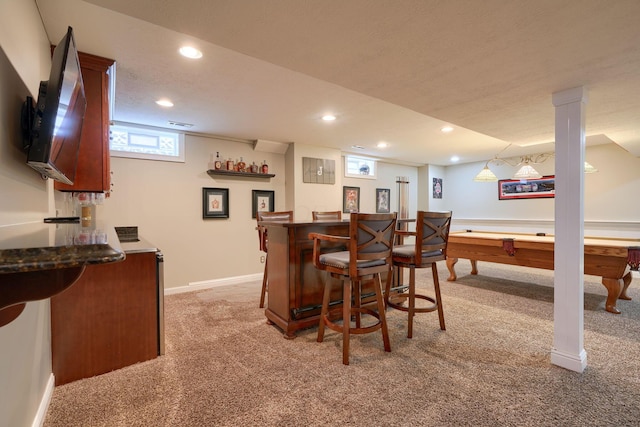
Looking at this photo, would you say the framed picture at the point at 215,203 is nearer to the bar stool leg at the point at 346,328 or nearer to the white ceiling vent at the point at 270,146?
the white ceiling vent at the point at 270,146

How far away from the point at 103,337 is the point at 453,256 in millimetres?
4493

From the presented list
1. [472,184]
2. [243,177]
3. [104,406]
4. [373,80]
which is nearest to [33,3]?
[373,80]

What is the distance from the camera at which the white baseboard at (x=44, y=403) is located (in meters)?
1.45

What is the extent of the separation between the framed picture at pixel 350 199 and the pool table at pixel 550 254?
7.24 feet

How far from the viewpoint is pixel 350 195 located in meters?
6.11

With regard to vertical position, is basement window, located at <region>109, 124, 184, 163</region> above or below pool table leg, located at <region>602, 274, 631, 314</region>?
above

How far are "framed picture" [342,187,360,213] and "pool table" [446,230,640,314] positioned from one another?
221 centimetres

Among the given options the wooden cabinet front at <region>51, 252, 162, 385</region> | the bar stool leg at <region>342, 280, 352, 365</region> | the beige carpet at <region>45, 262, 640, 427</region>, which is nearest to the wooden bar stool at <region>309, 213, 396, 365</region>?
the bar stool leg at <region>342, 280, 352, 365</region>

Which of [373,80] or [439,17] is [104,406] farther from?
[439,17]

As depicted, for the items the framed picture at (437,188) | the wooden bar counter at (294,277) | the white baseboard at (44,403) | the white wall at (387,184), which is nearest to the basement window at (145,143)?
the wooden bar counter at (294,277)

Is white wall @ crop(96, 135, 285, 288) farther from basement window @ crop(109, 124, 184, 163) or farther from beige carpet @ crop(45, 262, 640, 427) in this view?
beige carpet @ crop(45, 262, 640, 427)

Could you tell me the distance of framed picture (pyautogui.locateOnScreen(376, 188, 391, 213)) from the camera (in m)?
6.63

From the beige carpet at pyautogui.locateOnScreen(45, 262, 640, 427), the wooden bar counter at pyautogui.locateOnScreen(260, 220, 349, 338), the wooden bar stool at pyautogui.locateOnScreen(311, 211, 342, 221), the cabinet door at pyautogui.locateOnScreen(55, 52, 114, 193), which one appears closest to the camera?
the beige carpet at pyautogui.locateOnScreen(45, 262, 640, 427)

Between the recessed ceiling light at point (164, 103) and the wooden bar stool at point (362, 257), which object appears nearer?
the wooden bar stool at point (362, 257)
